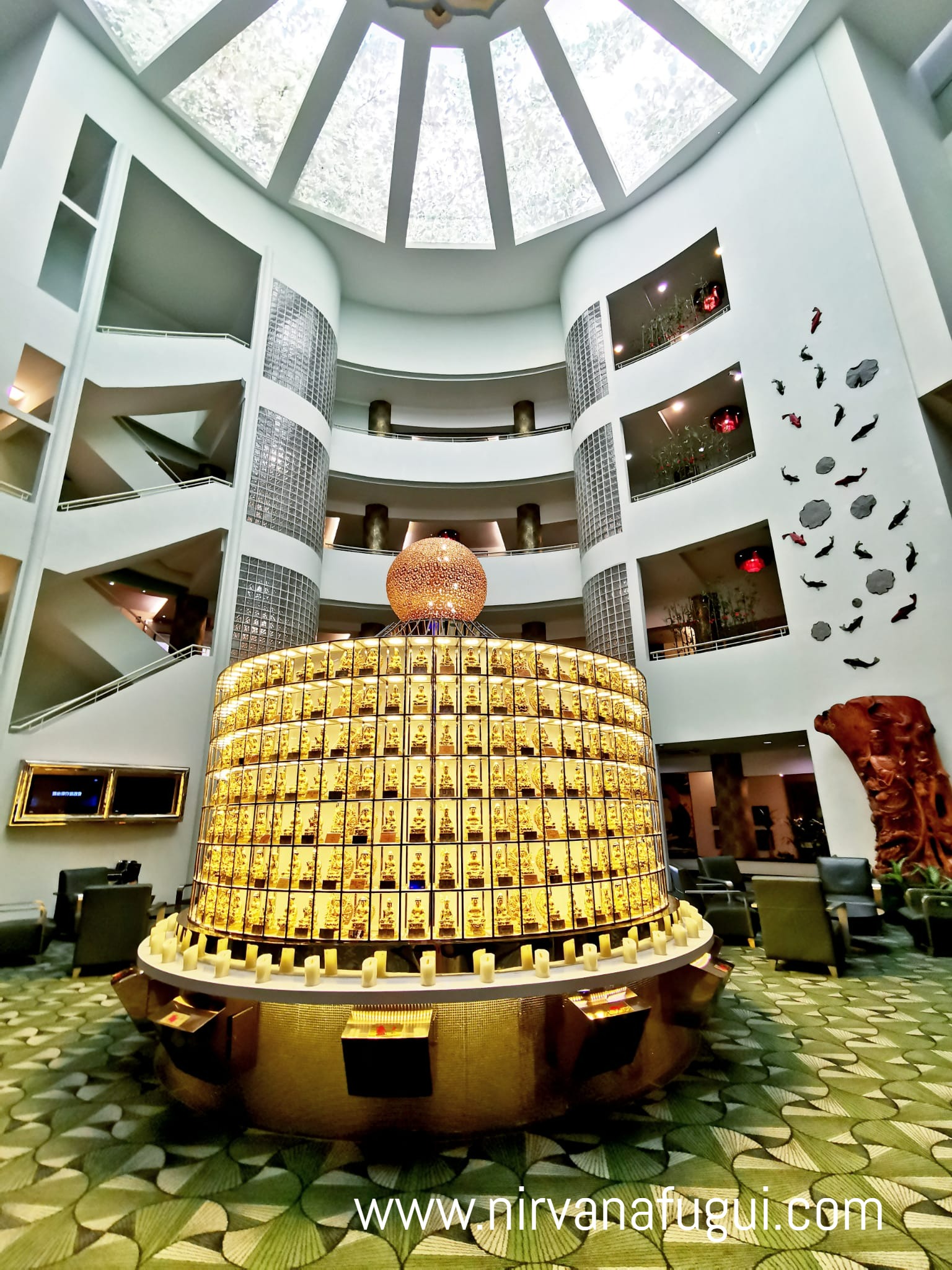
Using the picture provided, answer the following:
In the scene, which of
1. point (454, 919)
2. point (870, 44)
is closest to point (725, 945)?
point (454, 919)

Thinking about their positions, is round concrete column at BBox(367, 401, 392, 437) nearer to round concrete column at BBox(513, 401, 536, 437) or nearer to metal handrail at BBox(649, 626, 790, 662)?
round concrete column at BBox(513, 401, 536, 437)

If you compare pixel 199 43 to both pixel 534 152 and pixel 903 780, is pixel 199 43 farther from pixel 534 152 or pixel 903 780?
pixel 903 780

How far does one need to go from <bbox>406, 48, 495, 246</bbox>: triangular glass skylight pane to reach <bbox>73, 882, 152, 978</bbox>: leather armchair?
1463 cm

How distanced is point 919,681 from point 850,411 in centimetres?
437

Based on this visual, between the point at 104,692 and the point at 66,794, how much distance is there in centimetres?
190

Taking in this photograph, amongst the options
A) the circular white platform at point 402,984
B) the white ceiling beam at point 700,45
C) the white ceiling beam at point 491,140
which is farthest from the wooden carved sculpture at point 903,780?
the white ceiling beam at point 491,140

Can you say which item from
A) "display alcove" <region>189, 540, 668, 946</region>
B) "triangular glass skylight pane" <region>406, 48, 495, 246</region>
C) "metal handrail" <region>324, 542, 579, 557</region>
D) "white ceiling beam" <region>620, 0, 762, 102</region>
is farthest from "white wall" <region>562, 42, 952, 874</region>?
"display alcove" <region>189, 540, 668, 946</region>

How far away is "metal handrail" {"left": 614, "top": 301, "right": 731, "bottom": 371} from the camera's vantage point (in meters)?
11.4

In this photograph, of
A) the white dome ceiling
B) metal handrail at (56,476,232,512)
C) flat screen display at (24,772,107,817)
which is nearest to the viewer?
flat screen display at (24,772,107,817)

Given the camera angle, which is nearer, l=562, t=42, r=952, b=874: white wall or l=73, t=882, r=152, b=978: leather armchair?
l=73, t=882, r=152, b=978: leather armchair

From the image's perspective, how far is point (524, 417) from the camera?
52.1 feet

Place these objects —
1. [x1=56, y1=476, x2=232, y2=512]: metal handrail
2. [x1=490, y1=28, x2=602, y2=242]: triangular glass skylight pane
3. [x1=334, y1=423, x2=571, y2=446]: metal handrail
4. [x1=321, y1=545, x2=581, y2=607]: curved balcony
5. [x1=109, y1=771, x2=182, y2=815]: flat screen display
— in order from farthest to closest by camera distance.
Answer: [x1=334, y1=423, x2=571, y2=446]: metal handrail < [x1=321, y1=545, x2=581, y2=607]: curved balcony < [x1=490, y1=28, x2=602, y2=242]: triangular glass skylight pane < [x1=56, y1=476, x2=232, y2=512]: metal handrail < [x1=109, y1=771, x2=182, y2=815]: flat screen display

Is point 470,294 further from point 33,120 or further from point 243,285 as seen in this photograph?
point 33,120

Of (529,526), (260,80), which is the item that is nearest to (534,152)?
(260,80)
